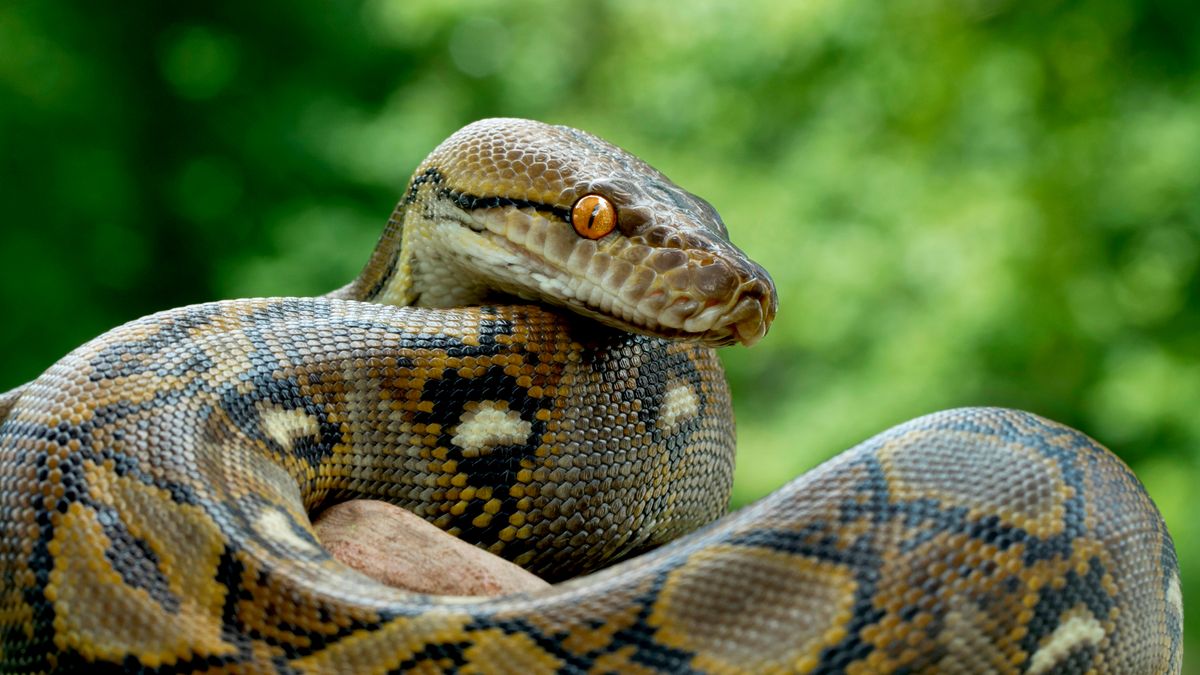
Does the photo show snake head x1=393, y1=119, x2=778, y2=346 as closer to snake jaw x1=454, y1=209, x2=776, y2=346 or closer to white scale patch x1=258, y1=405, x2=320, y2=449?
snake jaw x1=454, y1=209, x2=776, y2=346

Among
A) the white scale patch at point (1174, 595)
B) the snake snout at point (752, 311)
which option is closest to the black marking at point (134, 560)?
the snake snout at point (752, 311)

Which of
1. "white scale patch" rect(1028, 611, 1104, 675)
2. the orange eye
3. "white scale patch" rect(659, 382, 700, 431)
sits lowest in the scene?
"white scale patch" rect(1028, 611, 1104, 675)

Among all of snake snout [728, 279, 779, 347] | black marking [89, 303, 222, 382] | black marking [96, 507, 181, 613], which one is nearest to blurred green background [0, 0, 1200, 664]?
snake snout [728, 279, 779, 347]

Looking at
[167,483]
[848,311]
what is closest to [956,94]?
[848,311]

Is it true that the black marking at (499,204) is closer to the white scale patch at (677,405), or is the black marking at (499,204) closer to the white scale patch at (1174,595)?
the white scale patch at (677,405)

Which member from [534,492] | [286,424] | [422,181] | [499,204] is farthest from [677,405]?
[286,424]

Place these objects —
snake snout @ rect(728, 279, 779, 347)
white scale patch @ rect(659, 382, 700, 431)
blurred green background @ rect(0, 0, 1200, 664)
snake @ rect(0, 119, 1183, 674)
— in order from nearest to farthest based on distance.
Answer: snake @ rect(0, 119, 1183, 674) → snake snout @ rect(728, 279, 779, 347) → white scale patch @ rect(659, 382, 700, 431) → blurred green background @ rect(0, 0, 1200, 664)
